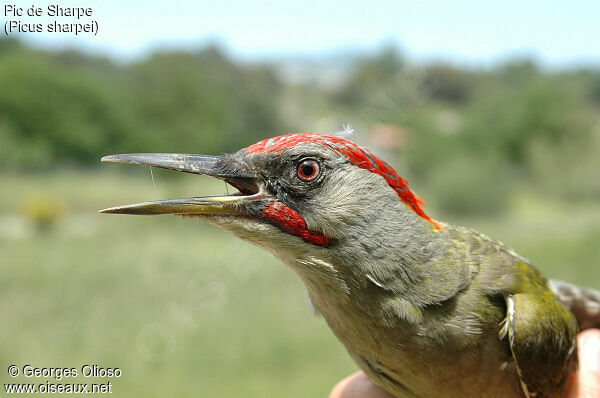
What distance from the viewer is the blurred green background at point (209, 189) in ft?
24.2

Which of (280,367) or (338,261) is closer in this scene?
(338,261)

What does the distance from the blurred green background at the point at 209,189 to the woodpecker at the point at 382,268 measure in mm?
346

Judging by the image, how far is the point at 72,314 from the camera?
8.30m

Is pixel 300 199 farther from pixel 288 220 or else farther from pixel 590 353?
pixel 590 353

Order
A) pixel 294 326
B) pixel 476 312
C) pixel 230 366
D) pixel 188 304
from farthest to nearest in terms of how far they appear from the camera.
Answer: pixel 188 304, pixel 294 326, pixel 230 366, pixel 476 312

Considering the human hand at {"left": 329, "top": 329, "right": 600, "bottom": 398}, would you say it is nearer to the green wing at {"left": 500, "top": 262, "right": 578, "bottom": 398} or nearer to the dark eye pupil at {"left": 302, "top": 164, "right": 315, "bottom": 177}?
the green wing at {"left": 500, "top": 262, "right": 578, "bottom": 398}

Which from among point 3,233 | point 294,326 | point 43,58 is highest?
point 43,58

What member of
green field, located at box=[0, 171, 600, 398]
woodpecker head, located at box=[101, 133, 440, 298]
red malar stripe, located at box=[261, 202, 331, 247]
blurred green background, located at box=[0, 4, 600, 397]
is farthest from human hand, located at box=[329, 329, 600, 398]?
green field, located at box=[0, 171, 600, 398]

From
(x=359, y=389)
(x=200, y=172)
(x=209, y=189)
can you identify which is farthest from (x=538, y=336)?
(x=209, y=189)

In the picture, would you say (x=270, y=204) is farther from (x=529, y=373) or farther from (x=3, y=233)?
(x=3, y=233)

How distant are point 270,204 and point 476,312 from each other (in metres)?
0.89

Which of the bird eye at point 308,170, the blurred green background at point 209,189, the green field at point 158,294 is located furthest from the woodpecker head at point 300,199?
the green field at point 158,294

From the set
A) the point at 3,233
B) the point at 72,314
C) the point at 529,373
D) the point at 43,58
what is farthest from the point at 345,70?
the point at 529,373

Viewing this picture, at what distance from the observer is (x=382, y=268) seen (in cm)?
181
